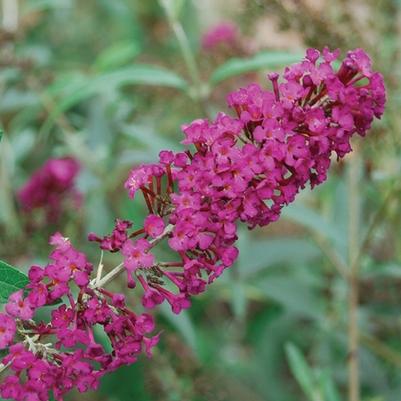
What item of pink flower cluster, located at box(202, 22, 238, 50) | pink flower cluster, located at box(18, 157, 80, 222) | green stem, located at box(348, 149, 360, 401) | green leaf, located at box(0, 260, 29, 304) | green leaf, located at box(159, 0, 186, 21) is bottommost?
green stem, located at box(348, 149, 360, 401)

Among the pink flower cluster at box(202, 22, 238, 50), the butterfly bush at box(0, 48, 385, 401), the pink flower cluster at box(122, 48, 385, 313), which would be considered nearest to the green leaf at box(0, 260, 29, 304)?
the butterfly bush at box(0, 48, 385, 401)

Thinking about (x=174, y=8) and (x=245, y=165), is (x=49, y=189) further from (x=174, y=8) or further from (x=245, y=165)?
(x=245, y=165)

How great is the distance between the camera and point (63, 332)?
1014mm

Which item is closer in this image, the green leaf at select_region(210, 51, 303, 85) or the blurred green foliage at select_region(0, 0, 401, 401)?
the green leaf at select_region(210, 51, 303, 85)

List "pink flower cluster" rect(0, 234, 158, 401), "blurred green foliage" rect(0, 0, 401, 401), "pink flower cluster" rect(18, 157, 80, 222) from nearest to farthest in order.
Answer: "pink flower cluster" rect(0, 234, 158, 401), "blurred green foliage" rect(0, 0, 401, 401), "pink flower cluster" rect(18, 157, 80, 222)

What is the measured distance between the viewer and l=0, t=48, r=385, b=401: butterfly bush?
102cm

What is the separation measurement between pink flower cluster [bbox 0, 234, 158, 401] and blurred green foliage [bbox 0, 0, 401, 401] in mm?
767

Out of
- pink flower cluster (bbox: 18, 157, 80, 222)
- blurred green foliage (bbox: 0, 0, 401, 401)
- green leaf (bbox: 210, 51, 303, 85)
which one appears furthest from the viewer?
pink flower cluster (bbox: 18, 157, 80, 222)

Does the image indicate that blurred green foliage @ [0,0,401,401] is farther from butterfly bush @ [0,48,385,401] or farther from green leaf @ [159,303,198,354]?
butterfly bush @ [0,48,385,401]

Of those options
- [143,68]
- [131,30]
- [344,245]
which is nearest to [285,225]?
[344,245]

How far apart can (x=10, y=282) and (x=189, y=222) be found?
27 cm

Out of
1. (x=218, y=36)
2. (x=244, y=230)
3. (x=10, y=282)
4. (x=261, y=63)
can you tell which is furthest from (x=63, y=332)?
(x=218, y=36)

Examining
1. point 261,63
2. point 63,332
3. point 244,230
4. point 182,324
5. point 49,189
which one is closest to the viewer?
point 63,332

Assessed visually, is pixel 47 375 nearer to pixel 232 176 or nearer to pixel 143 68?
pixel 232 176
